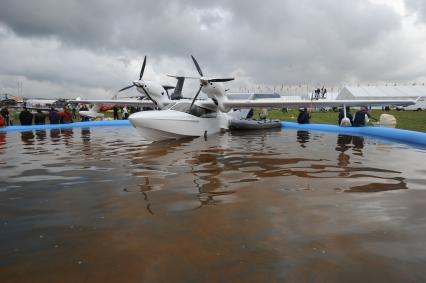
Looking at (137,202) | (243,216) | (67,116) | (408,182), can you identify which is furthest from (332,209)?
(67,116)

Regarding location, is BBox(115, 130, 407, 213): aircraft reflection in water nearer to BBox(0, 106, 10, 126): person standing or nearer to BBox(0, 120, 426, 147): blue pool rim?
BBox(0, 120, 426, 147): blue pool rim

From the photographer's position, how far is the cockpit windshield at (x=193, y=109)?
15203 mm

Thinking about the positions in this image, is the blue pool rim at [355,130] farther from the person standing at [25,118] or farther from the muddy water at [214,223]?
the muddy water at [214,223]

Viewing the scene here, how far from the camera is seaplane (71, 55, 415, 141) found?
13.1m

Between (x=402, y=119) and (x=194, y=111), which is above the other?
(x=194, y=111)

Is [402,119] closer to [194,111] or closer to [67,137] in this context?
[194,111]

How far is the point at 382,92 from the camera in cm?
6019

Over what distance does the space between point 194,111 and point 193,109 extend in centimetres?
11

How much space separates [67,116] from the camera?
2495 centimetres

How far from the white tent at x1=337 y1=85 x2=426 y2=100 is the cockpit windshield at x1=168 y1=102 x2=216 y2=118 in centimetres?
4806

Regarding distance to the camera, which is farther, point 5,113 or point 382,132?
point 5,113

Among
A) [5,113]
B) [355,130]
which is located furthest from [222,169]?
[5,113]

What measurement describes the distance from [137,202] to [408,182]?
202 inches

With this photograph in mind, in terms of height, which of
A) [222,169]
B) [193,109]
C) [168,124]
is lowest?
[222,169]
